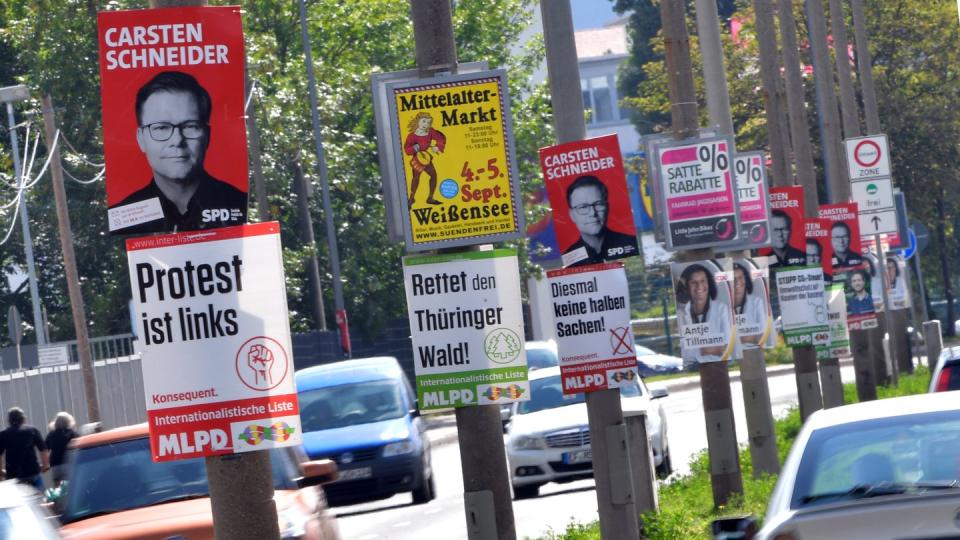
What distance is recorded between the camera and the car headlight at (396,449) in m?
19.2

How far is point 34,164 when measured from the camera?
4209cm

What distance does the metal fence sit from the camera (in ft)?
93.1

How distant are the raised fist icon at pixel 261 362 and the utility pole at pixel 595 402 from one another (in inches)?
212

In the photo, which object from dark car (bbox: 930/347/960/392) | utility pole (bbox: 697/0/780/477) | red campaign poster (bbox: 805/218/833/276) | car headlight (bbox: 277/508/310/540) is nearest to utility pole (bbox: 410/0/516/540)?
car headlight (bbox: 277/508/310/540)

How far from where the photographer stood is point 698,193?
1493 cm

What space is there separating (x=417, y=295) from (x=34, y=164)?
35.0 metres

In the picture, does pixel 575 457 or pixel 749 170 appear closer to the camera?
pixel 749 170

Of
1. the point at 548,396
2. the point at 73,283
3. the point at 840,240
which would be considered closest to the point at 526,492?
the point at 548,396

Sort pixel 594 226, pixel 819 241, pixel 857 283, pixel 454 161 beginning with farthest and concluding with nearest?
pixel 857 283
pixel 819 241
pixel 594 226
pixel 454 161

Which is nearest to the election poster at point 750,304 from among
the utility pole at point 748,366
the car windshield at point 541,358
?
the utility pole at point 748,366

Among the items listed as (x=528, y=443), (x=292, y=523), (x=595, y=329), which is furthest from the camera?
(x=528, y=443)

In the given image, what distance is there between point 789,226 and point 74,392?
15.6 m

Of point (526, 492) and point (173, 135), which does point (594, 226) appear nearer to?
point (173, 135)

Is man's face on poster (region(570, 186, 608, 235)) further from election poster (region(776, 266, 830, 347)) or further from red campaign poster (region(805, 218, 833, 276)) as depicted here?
red campaign poster (region(805, 218, 833, 276))
